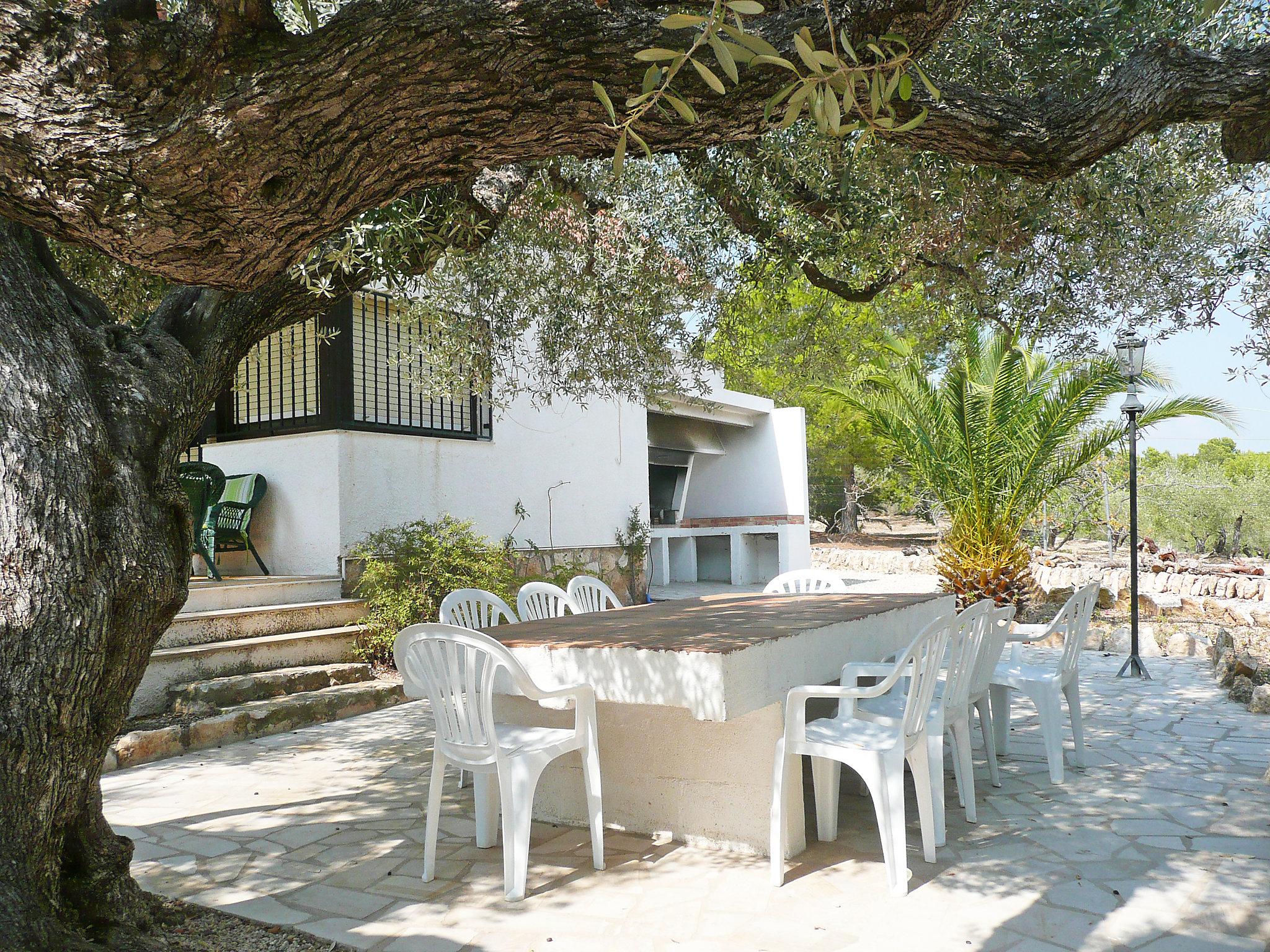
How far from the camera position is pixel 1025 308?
206 inches

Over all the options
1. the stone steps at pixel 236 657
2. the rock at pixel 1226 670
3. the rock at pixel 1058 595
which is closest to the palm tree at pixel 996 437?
the rock at pixel 1058 595

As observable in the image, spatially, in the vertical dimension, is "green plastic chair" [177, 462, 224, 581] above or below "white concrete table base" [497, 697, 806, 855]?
above

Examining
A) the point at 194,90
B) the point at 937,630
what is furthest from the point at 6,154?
the point at 937,630

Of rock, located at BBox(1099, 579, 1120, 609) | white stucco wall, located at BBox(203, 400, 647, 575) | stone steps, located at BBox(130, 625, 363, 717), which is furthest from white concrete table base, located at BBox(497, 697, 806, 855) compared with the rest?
rock, located at BBox(1099, 579, 1120, 609)

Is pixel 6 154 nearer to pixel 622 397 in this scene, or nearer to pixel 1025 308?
pixel 1025 308

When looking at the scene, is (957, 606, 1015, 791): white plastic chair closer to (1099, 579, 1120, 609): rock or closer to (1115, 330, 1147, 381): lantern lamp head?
(1115, 330, 1147, 381): lantern lamp head

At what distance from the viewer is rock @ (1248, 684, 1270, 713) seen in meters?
5.86

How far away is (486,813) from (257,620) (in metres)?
4.09

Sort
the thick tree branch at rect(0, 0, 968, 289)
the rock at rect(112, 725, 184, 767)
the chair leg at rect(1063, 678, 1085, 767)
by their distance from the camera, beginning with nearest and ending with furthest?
the thick tree branch at rect(0, 0, 968, 289), the chair leg at rect(1063, 678, 1085, 767), the rock at rect(112, 725, 184, 767)

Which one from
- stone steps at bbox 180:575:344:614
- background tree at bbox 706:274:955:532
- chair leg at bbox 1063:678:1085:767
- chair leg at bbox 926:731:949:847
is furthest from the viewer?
stone steps at bbox 180:575:344:614

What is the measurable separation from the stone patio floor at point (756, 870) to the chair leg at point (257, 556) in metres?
3.47

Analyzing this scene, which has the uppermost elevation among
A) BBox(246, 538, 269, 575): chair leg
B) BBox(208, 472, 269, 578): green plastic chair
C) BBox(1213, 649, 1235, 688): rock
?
BBox(208, 472, 269, 578): green plastic chair

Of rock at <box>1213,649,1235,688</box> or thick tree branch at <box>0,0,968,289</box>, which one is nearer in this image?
thick tree branch at <box>0,0,968,289</box>

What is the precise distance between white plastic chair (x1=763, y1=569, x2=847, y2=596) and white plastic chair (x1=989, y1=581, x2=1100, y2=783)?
1.72 m
